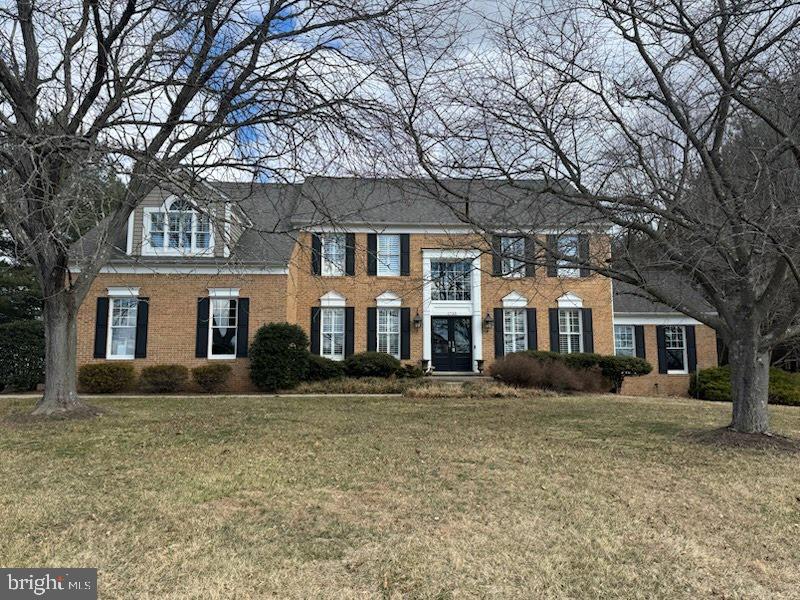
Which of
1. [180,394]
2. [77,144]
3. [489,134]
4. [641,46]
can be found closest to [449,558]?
[77,144]

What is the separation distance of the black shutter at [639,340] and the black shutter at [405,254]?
9.18m

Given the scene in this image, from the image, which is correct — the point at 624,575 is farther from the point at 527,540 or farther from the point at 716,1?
the point at 716,1

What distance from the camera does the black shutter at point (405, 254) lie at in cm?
2125

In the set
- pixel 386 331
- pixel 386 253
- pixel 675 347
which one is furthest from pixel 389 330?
pixel 675 347

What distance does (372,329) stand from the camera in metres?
20.9

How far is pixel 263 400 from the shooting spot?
48.8 ft

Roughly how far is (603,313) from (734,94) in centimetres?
1505

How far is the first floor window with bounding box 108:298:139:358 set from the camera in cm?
1866

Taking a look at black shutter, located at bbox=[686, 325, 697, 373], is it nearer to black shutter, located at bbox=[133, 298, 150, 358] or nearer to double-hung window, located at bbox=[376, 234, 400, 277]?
double-hung window, located at bbox=[376, 234, 400, 277]

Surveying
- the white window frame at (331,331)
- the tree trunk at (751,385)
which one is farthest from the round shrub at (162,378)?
the tree trunk at (751,385)

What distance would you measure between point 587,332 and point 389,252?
7876 mm

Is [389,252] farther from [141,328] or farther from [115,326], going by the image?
[115,326]

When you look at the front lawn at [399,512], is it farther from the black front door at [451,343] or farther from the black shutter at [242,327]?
the black front door at [451,343]

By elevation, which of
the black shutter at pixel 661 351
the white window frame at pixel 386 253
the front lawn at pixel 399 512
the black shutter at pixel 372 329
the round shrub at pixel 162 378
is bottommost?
the front lawn at pixel 399 512
